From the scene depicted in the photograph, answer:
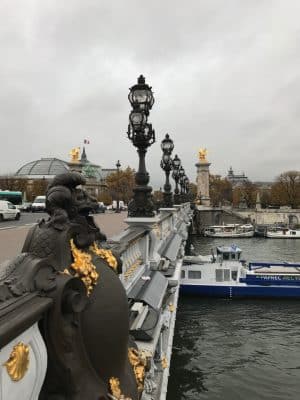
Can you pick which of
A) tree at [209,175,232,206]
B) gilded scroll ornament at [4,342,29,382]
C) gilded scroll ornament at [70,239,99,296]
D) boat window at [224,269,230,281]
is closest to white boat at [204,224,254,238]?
boat window at [224,269,230,281]

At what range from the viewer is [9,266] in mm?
2592

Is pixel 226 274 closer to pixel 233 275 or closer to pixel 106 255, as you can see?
pixel 233 275

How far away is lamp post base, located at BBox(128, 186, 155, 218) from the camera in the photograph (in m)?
9.19

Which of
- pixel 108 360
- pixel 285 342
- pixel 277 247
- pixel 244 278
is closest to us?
pixel 108 360

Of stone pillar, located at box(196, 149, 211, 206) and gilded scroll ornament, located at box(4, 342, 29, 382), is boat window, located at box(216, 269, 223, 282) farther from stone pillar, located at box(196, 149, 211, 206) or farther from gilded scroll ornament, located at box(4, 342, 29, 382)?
stone pillar, located at box(196, 149, 211, 206)

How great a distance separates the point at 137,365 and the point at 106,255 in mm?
1015

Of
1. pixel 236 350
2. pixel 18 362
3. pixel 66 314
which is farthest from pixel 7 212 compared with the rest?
pixel 18 362

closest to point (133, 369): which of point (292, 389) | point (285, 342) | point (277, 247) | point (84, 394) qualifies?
point (84, 394)

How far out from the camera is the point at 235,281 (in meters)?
25.4

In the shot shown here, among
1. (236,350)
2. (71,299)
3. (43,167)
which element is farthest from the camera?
(43,167)

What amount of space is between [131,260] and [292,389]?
30.3 ft

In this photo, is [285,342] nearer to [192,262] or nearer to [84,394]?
[192,262]

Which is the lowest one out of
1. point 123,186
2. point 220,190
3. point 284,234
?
point 284,234

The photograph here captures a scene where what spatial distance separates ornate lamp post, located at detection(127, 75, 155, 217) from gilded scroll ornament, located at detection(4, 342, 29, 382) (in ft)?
22.8
